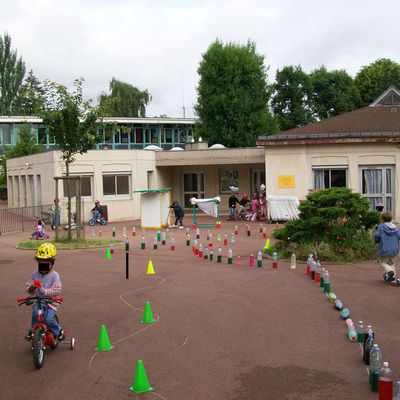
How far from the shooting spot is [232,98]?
5394 cm

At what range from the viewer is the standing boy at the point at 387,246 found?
12.7 m

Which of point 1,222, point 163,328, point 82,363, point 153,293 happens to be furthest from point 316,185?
point 82,363

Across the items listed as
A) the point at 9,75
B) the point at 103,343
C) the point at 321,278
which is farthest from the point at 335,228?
the point at 9,75

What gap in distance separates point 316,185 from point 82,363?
74.2ft

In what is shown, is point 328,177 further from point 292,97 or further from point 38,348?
point 292,97

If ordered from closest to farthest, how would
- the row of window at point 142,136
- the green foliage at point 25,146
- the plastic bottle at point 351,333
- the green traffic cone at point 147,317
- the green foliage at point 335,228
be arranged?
1. the plastic bottle at point 351,333
2. the green traffic cone at point 147,317
3. the green foliage at point 335,228
4. the green foliage at point 25,146
5. the row of window at point 142,136

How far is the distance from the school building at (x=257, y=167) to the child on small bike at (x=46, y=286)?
2129cm

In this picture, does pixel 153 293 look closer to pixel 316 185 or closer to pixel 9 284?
pixel 9 284

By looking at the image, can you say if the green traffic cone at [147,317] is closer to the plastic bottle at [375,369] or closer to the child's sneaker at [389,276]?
the plastic bottle at [375,369]

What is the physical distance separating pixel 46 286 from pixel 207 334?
2.46m

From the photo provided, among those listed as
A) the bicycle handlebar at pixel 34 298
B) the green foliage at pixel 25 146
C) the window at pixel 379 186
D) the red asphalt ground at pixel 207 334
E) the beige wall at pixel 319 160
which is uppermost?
the green foliage at pixel 25 146

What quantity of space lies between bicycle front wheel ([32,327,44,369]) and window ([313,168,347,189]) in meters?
22.8

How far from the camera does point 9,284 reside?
44.5 ft

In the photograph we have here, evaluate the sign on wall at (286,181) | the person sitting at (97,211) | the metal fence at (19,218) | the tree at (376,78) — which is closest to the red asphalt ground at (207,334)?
the sign on wall at (286,181)
